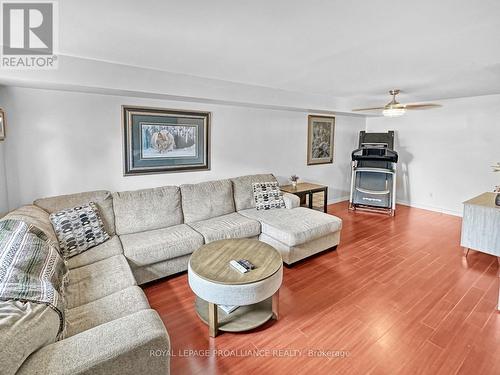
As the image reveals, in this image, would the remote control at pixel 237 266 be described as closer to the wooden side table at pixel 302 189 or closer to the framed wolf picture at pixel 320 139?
the wooden side table at pixel 302 189

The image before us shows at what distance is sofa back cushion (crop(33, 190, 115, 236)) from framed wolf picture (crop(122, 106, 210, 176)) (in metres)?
0.45

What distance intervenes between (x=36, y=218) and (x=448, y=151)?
6.30m

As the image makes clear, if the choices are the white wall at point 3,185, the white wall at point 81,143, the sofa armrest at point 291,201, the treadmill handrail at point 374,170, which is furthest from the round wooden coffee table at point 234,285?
the treadmill handrail at point 374,170

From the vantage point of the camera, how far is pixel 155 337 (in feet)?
4.15

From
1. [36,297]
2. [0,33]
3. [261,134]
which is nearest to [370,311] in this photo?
[36,297]

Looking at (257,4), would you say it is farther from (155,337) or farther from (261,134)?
(261,134)

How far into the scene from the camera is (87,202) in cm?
281

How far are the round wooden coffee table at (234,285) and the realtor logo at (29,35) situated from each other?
1.98 metres

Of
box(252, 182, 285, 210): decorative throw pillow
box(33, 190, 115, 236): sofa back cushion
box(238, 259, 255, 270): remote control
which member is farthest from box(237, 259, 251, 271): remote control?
box(252, 182, 285, 210): decorative throw pillow

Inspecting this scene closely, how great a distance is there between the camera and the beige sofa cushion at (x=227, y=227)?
296cm

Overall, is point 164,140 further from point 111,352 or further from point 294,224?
point 111,352

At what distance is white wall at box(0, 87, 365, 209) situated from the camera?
2652 mm

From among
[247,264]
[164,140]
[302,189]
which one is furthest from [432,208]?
[164,140]

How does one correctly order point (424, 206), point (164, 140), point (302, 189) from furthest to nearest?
point (424, 206), point (302, 189), point (164, 140)
